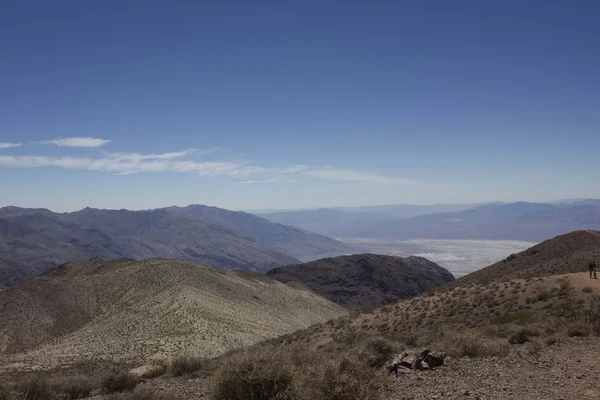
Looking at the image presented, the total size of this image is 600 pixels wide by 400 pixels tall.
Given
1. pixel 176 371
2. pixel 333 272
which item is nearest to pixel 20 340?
pixel 176 371

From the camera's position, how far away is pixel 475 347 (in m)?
13.1

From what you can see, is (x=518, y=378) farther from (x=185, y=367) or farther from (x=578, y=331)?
(x=185, y=367)

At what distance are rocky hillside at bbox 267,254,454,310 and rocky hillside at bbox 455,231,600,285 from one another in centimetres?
4723

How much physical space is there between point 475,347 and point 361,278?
105397 millimetres

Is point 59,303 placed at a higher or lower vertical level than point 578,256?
lower

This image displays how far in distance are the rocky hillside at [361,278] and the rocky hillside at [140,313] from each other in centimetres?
3620

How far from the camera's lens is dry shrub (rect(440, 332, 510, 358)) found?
1278 centimetres

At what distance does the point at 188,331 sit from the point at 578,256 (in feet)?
123

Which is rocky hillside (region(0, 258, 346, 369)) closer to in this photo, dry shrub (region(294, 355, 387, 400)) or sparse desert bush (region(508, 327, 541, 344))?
sparse desert bush (region(508, 327, 541, 344))

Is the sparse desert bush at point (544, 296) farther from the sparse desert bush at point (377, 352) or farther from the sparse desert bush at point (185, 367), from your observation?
the sparse desert bush at point (185, 367)

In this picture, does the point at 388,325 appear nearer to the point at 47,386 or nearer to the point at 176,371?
the point at 176,371

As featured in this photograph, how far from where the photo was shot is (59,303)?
52.0 meters

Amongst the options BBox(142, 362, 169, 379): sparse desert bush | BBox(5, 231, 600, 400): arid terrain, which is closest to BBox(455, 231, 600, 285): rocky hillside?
BBox(5, 231, 600, 400): arid terrain

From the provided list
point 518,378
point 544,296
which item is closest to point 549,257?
point 544,296
